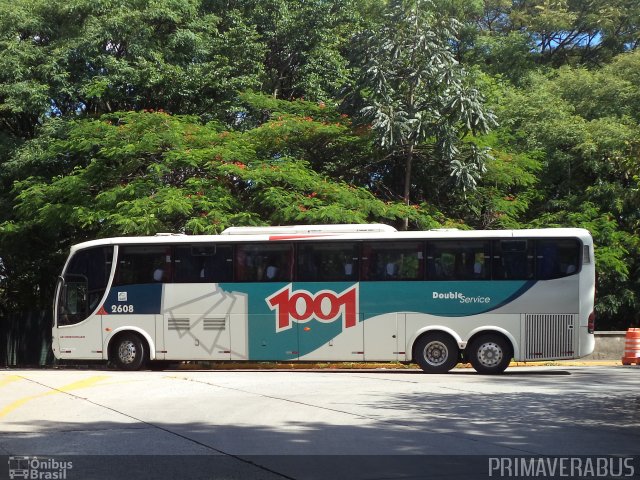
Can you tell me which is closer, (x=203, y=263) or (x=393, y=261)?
(x=393, y=261)

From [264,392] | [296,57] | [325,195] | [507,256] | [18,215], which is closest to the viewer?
[264,392]

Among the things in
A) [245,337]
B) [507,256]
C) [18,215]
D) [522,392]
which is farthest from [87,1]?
[522,392]

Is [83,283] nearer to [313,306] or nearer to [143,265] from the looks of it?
[143,265]

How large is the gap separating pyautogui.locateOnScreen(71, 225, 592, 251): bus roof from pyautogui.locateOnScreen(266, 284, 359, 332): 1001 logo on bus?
1.18 m

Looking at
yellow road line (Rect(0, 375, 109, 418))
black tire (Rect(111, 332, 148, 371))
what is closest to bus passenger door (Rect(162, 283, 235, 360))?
black tire (Rect(111, 332, 148, 371))

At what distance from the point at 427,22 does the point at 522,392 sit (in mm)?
14273

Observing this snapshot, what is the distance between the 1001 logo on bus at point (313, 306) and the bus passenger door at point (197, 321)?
3.80 ft

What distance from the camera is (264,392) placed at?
587 inches

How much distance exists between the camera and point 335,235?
20797mm

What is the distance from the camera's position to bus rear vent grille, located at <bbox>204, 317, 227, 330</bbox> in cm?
2122

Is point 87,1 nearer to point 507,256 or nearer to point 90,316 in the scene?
point 90,316
